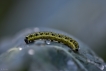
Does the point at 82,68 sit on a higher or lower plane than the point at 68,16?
lower

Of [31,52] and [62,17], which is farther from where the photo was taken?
[62,17]

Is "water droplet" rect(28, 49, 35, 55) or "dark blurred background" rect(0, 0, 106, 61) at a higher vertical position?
"dark blurred background" rect(0, 0, 106, 61)

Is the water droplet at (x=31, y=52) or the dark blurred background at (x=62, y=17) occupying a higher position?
the dark blurred background at (x=62, y=17)

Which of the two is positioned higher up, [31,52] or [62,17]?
[62,17]

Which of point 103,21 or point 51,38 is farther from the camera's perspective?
point 103,21

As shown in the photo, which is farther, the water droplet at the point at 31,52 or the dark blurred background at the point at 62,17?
the dark blurred background at the point at 62,17

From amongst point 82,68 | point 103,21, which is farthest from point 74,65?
point 103,21

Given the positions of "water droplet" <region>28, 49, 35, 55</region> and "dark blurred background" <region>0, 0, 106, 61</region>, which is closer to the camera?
"water droplet" <region>28, 49, 35, 55</region>

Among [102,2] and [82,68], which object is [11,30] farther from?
[82,68]
